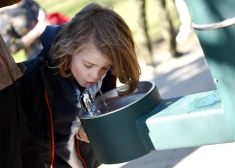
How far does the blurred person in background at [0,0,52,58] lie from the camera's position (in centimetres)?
406

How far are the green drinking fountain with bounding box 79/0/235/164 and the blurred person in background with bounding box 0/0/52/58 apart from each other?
2.29m

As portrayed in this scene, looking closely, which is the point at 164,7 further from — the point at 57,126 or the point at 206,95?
the point at 206,95

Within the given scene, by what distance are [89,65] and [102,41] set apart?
4.0 inches

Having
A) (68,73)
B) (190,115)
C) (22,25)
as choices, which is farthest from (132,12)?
(190,115)

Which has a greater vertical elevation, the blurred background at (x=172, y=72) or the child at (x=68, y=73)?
the child at (x=68, y=73)

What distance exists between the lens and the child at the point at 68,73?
6.72 feet

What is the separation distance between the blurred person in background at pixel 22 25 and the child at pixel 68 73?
1884mm

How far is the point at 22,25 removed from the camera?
4.12 meters

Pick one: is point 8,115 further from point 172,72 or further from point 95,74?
point 172,72

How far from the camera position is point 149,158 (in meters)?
2.96

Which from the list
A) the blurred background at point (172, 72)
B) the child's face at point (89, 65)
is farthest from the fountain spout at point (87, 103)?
the blurred background at point (172, 72)

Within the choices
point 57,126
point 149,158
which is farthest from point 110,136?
point 149,158

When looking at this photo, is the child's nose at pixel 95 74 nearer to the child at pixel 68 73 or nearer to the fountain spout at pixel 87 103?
the child at pixel 68 73

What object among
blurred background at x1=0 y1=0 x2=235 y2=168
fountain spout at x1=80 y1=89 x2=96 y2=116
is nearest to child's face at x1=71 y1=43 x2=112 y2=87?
fountain spout at x1=80 y1=89 x2=96 y2=116
